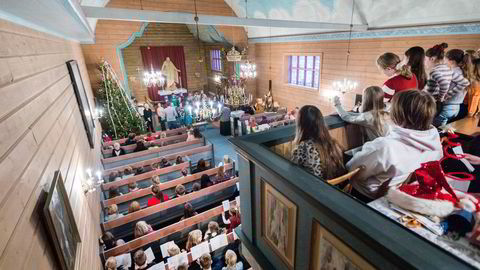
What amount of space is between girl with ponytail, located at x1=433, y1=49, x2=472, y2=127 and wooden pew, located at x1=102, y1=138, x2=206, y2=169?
4.94 metres

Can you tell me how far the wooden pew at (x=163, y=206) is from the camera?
11.2 feet

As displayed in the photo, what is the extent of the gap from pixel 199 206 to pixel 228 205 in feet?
2.81

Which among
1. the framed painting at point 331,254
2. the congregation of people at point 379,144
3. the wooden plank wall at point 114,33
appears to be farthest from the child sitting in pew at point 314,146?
the wooden plank wall at point 114,33

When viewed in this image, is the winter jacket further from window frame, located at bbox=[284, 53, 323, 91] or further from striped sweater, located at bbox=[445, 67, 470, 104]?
window frame, located at bbox=[284, 53, 323, 91]

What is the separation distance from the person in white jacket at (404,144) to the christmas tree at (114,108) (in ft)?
22.7

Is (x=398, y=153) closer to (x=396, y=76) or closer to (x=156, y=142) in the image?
(x=396, y=76)

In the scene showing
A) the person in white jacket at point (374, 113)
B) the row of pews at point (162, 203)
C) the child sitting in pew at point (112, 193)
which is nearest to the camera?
the person in white jacket at point (374, 113)

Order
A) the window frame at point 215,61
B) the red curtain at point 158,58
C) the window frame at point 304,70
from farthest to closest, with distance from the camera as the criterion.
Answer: the window frame at point 215,61
the red curtain at point 158,58
the window frame at point 304,70

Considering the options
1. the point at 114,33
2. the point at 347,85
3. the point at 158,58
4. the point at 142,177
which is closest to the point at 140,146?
the point at 142,177

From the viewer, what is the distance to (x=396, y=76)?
218 cm

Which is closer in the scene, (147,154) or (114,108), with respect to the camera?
(147,154)

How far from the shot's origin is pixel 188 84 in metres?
12.9

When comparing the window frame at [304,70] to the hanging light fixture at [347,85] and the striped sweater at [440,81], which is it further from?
the striped sweater at [440,81]

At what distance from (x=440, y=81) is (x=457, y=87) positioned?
41 cm
